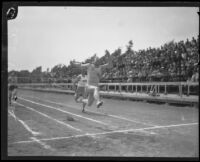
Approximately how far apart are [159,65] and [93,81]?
4.88 metres

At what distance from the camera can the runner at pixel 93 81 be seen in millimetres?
8031

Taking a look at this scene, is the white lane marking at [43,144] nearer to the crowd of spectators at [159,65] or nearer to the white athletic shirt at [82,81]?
the white athletic shirt at [82,81]

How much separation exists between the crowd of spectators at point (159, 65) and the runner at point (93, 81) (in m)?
0.26

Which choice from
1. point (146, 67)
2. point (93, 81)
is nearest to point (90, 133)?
point (93, 81)

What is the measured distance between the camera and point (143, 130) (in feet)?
24.0

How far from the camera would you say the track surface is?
19.7 feet

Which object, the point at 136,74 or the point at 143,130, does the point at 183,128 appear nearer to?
the point at 143,130

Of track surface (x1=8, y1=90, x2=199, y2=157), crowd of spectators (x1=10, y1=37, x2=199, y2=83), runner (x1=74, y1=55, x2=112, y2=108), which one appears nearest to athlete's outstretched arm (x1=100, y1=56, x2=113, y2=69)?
runner (x1=74, y1=55, x2=112, y2=108)

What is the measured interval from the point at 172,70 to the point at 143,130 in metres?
6.17

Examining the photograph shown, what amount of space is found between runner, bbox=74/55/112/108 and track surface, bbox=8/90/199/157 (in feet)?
0.91

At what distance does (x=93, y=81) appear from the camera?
8.35 meters

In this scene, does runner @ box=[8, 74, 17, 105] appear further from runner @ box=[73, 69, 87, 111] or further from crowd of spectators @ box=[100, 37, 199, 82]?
crowd of spectators @ box=[100, 37, 199, 82]

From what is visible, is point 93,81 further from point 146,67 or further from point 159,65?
point 159,65

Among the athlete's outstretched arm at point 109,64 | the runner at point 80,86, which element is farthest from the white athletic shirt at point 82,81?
the athlete's outstretched arm at point 109,64
